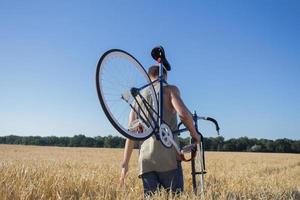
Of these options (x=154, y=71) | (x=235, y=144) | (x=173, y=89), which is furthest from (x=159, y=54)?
(x=235, y=144)

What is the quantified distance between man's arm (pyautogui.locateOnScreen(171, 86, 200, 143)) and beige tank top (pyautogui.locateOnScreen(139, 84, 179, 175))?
243 mm

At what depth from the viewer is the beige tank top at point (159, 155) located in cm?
489

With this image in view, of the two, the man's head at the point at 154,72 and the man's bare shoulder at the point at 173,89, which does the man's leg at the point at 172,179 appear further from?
the man's head at the point at 154,72

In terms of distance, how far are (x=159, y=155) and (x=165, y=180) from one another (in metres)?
0.32

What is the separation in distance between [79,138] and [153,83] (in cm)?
7425

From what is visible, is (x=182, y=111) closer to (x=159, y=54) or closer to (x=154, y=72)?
(x=154, y=72)

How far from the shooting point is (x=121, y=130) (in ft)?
12.9

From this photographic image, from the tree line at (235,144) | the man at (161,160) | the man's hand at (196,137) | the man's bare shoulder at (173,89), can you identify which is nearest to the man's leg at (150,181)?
the man at (161,160)

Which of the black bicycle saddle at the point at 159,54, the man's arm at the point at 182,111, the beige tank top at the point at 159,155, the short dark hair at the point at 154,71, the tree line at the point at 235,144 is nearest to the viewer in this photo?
the man's arm at the point at 182,111

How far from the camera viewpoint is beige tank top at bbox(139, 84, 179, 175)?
4891 mm

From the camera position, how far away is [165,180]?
4.98 m

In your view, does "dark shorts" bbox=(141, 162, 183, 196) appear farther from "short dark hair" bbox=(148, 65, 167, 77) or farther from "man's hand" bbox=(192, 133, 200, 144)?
"short dark hair" bbox=(148, 65, 167, 77)

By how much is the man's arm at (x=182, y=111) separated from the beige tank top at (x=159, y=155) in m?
0.24

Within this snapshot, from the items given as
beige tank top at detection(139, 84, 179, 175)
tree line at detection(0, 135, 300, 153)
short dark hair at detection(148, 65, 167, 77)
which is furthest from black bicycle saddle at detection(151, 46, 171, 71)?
tree line at detection(0, 135, 300, 153)
